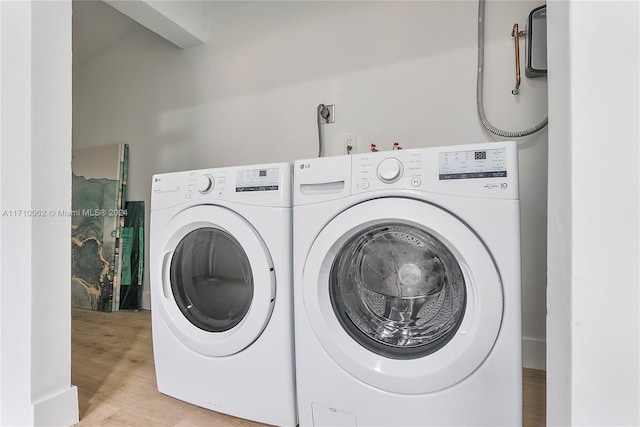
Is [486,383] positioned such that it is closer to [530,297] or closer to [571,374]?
[571,374]

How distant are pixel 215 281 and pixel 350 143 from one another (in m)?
0.97

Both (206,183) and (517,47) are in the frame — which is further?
(517,47)

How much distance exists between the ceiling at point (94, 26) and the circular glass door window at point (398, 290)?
2397 mm

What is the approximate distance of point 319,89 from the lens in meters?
1.79

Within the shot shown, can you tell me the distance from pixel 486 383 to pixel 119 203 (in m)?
2.45

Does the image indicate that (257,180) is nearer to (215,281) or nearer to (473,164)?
(215,281)

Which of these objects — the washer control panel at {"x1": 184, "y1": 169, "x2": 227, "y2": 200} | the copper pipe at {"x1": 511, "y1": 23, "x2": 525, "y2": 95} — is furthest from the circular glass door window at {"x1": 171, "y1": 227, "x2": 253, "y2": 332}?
the copper pipe at {"x1": 511, "y1": 23, "x2": 525, "y2": 95}

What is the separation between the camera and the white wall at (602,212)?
1.35 feet

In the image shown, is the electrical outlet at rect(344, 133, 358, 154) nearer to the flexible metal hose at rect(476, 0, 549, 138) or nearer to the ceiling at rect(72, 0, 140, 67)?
the flexible metal hose at rect(476, 0, 549, 138)

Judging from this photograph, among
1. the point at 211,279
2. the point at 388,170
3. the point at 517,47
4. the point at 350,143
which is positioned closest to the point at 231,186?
the point at 211,279

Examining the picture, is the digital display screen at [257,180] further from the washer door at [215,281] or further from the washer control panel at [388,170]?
the washer control panel at [388,170]

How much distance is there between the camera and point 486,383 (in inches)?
31.7

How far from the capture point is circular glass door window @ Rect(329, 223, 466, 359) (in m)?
0.89

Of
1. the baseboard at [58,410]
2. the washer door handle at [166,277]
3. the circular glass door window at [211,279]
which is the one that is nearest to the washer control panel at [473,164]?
the circular glass door window at [211,279]
